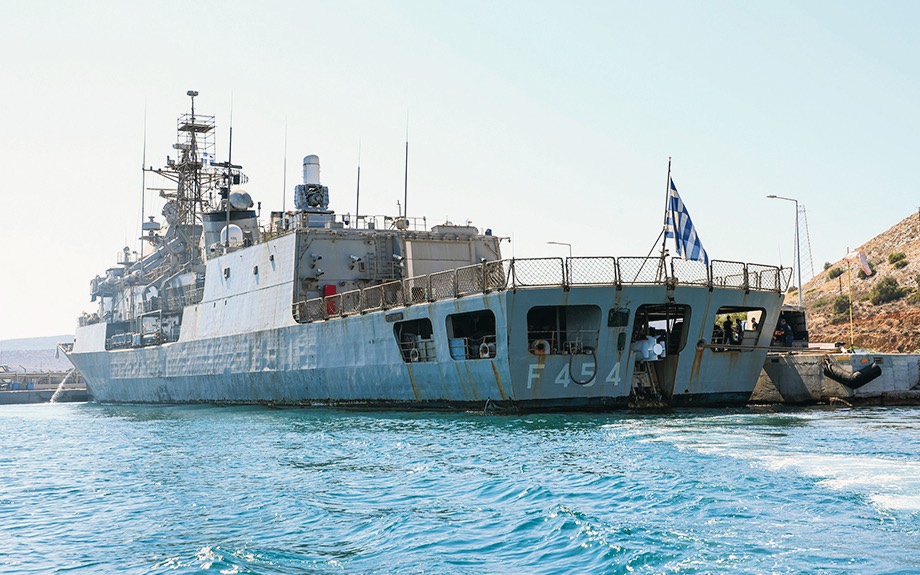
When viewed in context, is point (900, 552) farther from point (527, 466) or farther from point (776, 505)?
point (527, 466)

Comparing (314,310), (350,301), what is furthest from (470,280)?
(314,310)

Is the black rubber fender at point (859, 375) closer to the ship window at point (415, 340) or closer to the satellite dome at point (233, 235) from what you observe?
the ship window at point (415, 340)

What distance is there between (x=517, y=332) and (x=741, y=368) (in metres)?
6.26

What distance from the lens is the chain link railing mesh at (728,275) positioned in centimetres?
2268

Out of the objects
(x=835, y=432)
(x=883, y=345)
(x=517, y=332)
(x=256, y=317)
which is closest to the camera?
(x=835, y=432)

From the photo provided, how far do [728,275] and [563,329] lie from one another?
14.0 feet

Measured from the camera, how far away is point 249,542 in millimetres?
9969

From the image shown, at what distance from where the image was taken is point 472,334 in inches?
954

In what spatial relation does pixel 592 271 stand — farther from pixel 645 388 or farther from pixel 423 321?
pixel 423 321

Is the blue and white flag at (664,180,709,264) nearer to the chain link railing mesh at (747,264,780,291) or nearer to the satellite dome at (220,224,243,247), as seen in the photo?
the chain link railing mesh at (747,264,780,291)

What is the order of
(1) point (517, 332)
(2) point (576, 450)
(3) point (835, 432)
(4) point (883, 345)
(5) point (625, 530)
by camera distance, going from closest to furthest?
1. (5) point (625, 530)
2. (2) point (576, 450)
3. (3) point (835, 432)
4. (1) point (517, 332)
5. (4) point (883, 345)

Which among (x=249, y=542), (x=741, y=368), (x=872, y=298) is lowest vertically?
(x=249, y=542)

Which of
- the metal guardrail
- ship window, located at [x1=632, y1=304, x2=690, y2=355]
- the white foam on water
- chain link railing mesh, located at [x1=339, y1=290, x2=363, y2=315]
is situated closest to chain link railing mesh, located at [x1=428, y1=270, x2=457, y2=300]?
the metal guardrail

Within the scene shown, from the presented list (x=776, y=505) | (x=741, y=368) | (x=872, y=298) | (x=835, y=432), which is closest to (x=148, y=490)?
(x=776, y=505)
